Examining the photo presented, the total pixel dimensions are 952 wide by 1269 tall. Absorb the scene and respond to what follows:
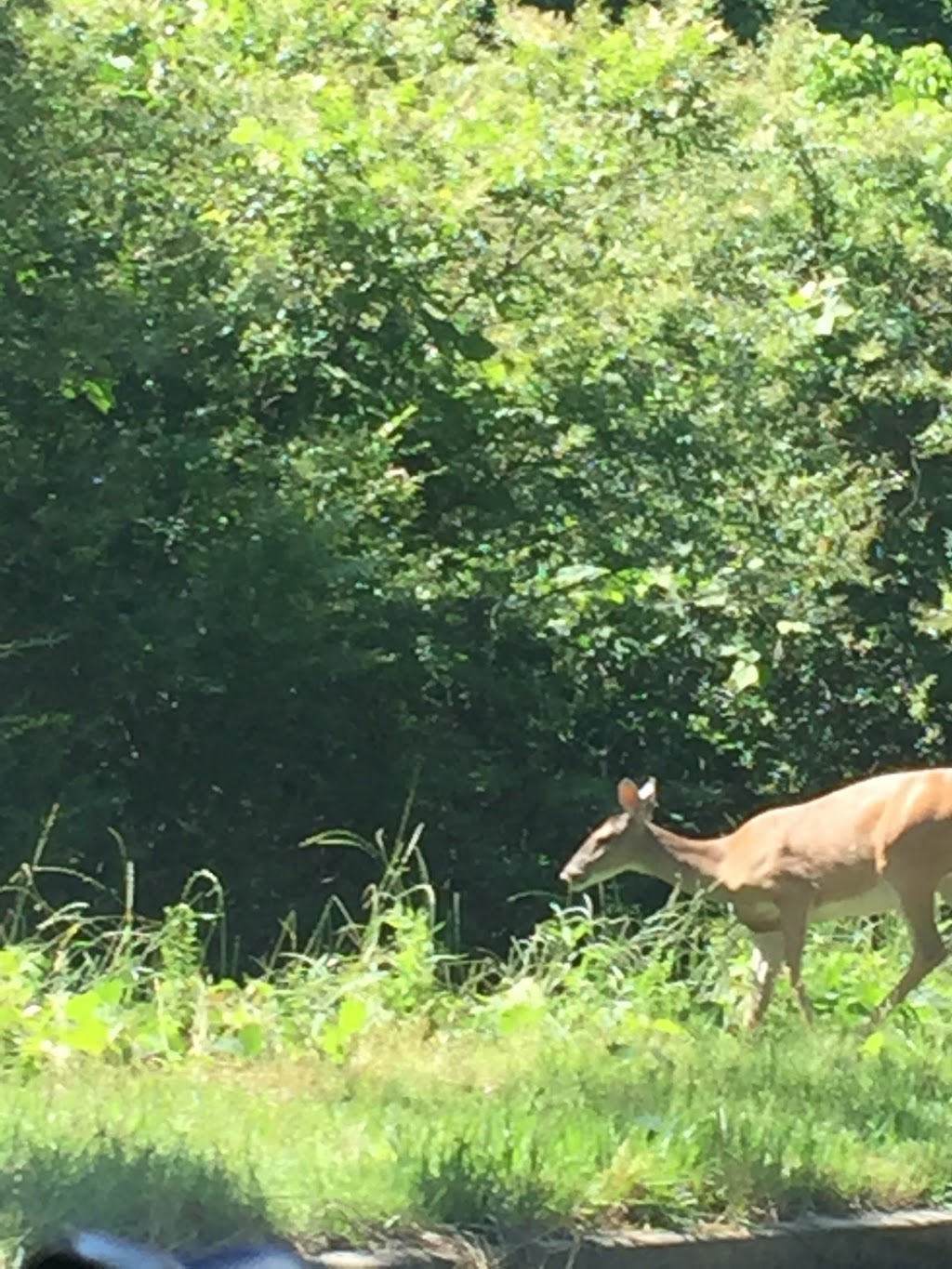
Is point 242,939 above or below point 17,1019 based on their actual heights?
below

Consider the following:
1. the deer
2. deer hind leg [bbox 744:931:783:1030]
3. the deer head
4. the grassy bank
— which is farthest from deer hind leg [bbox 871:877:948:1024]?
the deer head

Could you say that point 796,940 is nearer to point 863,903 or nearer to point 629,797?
point 863,903

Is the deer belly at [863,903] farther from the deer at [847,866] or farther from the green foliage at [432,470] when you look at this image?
the green foliage at [432,470]

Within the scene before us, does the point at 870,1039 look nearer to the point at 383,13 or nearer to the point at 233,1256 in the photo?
the point at 233,1256

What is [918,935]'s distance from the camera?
366 inches

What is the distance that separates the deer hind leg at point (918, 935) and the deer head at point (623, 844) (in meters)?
1.30

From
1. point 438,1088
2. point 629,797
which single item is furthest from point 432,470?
point 438,1088

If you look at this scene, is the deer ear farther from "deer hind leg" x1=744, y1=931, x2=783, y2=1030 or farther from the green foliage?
the green foliage

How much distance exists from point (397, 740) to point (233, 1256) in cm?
968

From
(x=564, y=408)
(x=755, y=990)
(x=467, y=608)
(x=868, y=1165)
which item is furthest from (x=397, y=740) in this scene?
(x=868, y=1165)

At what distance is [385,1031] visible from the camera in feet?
25.0

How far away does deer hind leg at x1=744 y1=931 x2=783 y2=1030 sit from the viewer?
8.53m

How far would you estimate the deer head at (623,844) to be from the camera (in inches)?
408

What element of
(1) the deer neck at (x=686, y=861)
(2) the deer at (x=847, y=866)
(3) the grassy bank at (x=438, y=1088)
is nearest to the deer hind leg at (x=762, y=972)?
(2) the deer at (x=847, y=866)
